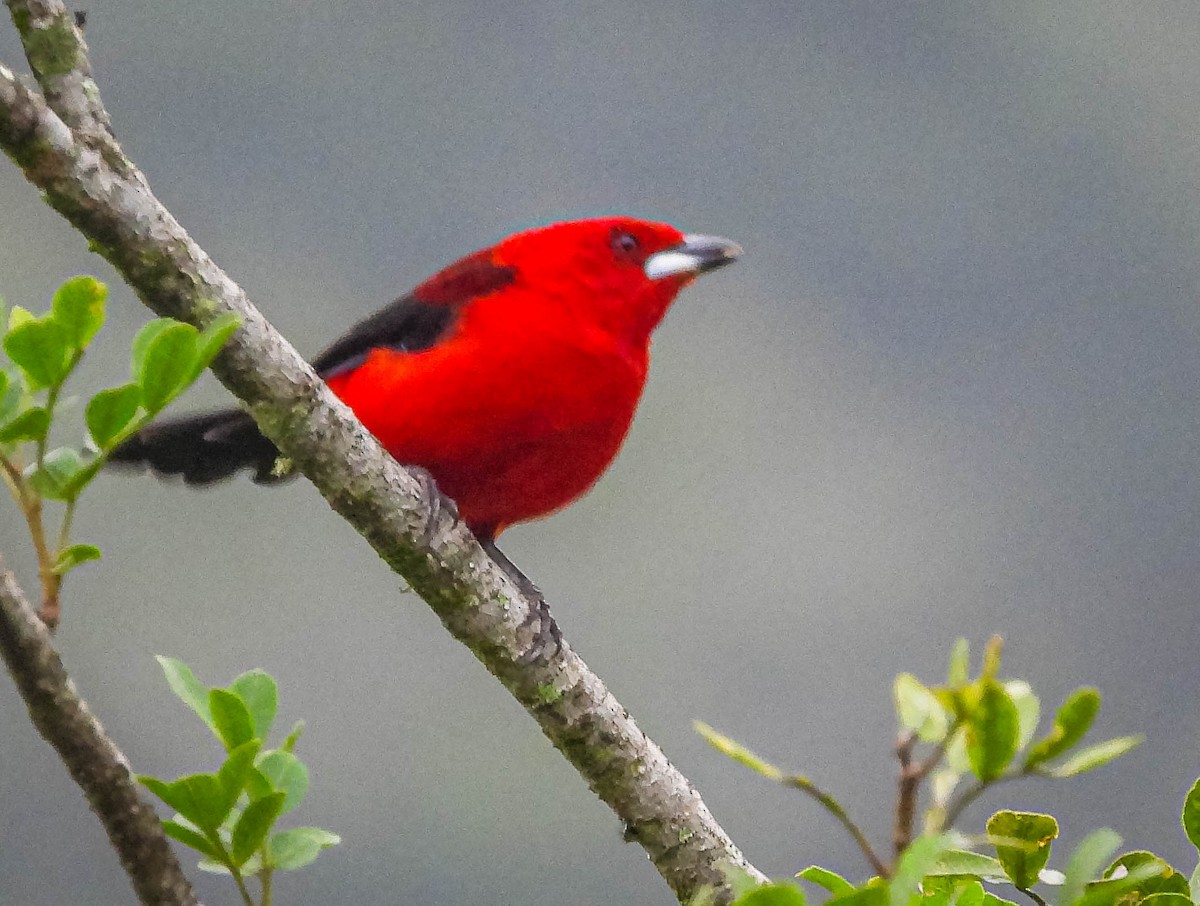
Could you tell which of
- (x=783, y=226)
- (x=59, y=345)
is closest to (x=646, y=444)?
(x=783, y=226)

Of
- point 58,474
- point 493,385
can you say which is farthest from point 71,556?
point 493,385

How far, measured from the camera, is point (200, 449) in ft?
6.37

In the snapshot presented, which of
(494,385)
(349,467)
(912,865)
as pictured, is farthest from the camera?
(494,385)

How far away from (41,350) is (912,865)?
596mm

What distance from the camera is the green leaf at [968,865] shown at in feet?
2.99

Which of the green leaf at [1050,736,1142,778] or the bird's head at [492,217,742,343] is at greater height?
the bird's head at [492,217,742,343]

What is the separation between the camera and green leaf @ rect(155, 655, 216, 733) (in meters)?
0.95

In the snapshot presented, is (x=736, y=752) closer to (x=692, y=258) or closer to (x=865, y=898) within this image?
(x=865, y=898)

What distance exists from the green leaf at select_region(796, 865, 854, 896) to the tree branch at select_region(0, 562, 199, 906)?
37 centimetres

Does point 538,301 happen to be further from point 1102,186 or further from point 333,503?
point 1102,186

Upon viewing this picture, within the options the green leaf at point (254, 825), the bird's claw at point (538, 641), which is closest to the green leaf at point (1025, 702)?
the green leaf at point (254, 825)

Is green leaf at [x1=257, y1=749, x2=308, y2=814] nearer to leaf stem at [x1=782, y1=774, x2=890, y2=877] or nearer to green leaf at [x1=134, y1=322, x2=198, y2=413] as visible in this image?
green leaf at [x1=134, y1=322, x2=198, y2=413]

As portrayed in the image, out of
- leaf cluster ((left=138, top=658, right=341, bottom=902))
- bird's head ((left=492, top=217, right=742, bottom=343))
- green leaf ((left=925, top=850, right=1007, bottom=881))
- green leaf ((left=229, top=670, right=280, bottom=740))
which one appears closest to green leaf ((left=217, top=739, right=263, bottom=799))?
leaf cluster ((left=138, top=658, right=341, bottom=902))

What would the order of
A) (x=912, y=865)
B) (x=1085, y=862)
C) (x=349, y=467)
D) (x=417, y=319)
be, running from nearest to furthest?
(x=912, y=865)
(x=1085, y=862)
(x=349, y=467)
(x=417, y=319)
